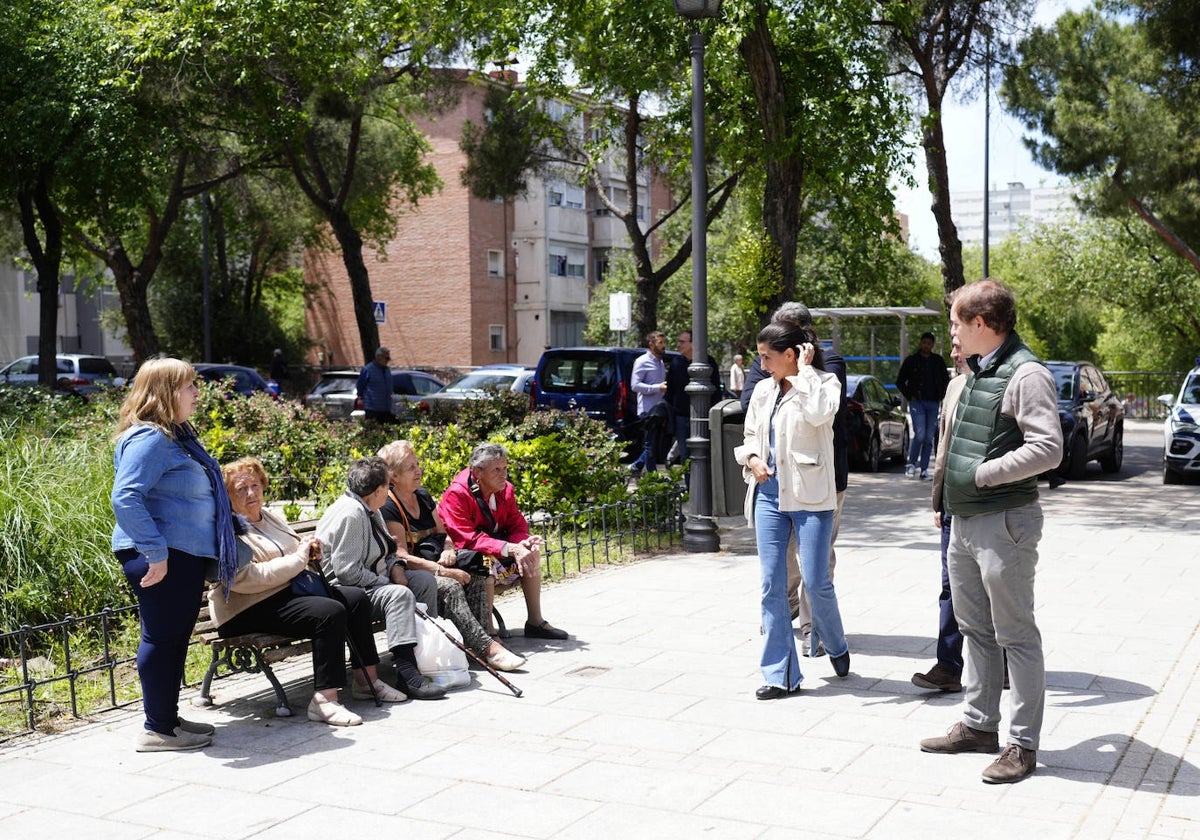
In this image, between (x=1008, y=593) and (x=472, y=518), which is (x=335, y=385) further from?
(x=1008, y=593)

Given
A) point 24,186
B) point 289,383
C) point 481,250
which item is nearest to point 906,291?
point 481,250

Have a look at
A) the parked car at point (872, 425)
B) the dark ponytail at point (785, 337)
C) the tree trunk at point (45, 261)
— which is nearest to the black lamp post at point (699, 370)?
the dark ponytail at point (785, 337)

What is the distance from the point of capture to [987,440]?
16.2 feet

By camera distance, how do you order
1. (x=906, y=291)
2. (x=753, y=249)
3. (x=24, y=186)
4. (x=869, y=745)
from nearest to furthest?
(x=869, y=745) → (x=753, y=249) → (x=24, y=186) → (x=906, y=291)

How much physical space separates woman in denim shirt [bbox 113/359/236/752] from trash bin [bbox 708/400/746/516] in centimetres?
438

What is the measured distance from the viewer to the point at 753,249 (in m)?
14.9

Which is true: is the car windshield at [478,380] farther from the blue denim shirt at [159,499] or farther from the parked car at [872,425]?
the blue denim shirt at [159,499]

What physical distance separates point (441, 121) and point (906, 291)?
62.2ft

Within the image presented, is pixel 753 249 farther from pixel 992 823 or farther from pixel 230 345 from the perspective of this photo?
pixel 230 345

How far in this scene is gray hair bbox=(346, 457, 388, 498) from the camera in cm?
642

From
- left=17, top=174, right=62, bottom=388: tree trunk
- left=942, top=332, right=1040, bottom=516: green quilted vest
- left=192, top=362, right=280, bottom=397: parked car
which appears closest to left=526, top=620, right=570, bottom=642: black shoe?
left=942, top=332, right=1040, bottom=516: green quilted vest

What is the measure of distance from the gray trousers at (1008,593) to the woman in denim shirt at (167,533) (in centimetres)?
313

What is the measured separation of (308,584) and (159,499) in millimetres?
1020

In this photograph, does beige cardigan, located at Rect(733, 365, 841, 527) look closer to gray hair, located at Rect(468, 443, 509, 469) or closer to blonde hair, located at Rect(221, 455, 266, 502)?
gray hair, located at Rect(468, 443, 509, 469)
